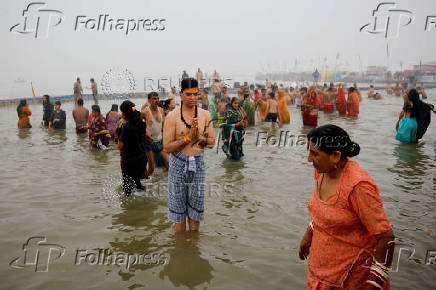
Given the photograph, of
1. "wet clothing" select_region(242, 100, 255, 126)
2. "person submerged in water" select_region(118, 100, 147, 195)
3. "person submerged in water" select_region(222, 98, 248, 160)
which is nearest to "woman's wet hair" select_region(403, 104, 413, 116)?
"person submerged in water" select_region(222, 98, 248, 160)

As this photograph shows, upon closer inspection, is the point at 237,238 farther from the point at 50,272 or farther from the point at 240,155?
the point at 240,155

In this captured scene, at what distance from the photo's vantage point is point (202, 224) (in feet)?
14.7

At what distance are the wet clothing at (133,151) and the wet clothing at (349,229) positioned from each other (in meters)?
3.59

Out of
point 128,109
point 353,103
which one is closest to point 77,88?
point 353,103

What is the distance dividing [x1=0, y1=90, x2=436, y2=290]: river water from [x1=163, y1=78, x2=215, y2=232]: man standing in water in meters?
0.49

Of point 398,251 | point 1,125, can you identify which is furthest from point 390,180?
point 1,125

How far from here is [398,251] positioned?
12.2 feet

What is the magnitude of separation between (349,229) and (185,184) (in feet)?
6.84

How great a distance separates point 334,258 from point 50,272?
2.92 m

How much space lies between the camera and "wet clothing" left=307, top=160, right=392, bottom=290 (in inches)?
68.4

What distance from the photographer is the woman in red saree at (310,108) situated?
12.3m

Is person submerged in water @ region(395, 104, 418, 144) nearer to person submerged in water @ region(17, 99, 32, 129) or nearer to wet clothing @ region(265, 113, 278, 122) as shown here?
wet clothing @ region(265, 113, 278, 122)

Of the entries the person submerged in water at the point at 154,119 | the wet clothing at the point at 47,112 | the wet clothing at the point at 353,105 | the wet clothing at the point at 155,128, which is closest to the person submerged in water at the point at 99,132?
the person submerged in water at the point at 154,119

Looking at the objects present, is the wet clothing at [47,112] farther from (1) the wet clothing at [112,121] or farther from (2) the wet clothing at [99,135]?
(2) the wet clothing at [99,135]
